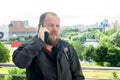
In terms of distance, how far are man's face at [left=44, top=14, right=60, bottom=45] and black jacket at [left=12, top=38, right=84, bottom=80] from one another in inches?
2.0

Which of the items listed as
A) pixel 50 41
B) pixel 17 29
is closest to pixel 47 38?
pixel 50 41

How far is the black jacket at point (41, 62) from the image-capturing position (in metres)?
1.21

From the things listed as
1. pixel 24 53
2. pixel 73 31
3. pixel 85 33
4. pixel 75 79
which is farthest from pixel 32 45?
pixel 85 33

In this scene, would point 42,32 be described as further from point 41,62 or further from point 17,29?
point 17,29

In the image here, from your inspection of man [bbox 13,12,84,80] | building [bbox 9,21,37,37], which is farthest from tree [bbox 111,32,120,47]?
man [bbox 13,12,84,80]

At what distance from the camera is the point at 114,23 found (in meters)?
4.44

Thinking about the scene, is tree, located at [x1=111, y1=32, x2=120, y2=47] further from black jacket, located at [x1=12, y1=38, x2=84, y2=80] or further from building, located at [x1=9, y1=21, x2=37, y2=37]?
black jacket, located at [x1=12, y1=38, x2=84, y2=80]

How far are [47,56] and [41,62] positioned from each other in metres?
0.04

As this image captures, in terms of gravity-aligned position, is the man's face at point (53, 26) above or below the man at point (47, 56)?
above

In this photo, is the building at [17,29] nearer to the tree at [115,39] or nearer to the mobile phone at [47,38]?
the tree at [115,39]

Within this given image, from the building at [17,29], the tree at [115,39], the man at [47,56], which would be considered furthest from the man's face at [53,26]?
the tree at [115,39]

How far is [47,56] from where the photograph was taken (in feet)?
4.13

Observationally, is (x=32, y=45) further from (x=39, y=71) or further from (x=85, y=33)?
(x=85, y=33)

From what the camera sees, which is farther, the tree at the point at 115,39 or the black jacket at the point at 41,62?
the tree at the point at 115,39
